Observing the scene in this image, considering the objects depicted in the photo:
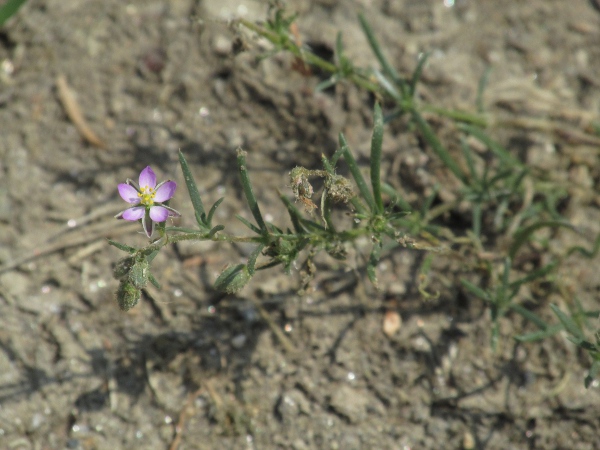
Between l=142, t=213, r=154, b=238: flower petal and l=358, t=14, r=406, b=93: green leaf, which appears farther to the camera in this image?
l=358, t=14, r=406, b=93: green leaf

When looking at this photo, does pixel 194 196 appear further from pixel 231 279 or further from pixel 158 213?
pixel 231 279

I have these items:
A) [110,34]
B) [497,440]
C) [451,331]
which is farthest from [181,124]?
[497,440]

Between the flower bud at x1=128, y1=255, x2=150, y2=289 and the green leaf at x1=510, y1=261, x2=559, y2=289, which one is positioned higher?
the flower bud at x1=128, y1=255, x2=150, y2=289

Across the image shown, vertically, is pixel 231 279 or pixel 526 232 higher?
pixel 231 279

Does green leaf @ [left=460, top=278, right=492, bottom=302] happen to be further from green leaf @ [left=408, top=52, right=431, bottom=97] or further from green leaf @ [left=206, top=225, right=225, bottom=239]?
green leaf @ [left=206, top=225, right=225, bottom=239]

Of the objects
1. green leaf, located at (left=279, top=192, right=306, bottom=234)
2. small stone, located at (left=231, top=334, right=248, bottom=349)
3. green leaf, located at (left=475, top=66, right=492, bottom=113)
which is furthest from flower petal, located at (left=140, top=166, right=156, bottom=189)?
green leaf, located at (left=475, top=66, right=492, bottom=113)

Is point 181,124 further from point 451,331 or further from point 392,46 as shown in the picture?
point 451,331

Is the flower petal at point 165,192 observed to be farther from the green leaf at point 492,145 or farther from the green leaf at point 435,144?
the green leaf at point 492,145

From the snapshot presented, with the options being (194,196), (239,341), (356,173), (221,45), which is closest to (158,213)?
(194,196)
